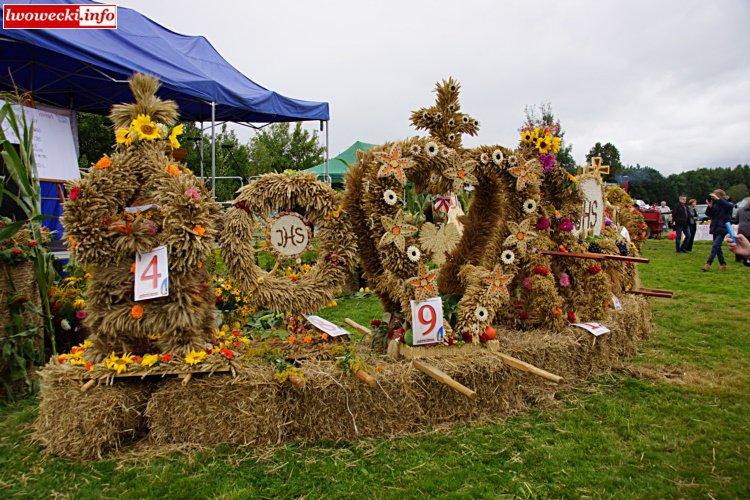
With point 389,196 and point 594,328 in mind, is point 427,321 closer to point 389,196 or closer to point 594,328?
point 389,196

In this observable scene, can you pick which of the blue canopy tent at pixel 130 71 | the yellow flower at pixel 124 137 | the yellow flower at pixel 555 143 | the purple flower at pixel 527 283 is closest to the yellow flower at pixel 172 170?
the yellow flower at pixel 124 137

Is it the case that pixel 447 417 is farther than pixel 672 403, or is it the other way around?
pixel 672 403

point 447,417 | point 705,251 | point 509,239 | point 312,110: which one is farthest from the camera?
point 705,251

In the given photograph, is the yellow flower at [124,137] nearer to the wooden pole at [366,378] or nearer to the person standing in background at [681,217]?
the wooden pole at [366,378]

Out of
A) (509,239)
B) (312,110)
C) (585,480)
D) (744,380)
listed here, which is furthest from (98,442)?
(312,110)

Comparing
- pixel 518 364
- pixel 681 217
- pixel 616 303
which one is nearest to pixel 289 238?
pixel 518 364

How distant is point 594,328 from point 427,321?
6.36 ft

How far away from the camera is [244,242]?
3.82 m

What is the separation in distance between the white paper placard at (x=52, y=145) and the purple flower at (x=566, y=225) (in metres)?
6.87

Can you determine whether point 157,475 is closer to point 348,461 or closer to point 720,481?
point 348,461

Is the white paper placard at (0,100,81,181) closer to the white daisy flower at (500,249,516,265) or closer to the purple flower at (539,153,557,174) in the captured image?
the white daisy flower at (500,249,516,265)

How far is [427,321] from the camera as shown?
13.0ft

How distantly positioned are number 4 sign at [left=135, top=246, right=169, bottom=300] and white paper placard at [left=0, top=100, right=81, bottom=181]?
546 cm

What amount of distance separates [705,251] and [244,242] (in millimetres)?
16067
